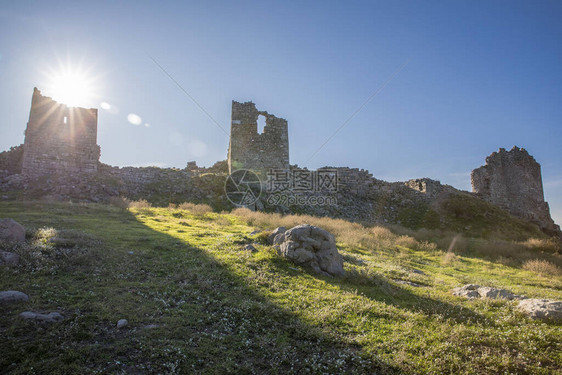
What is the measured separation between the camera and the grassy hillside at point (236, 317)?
4.27m

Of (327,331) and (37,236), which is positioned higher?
(37,236)

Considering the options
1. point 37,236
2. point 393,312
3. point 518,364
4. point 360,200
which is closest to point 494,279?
point 393,312

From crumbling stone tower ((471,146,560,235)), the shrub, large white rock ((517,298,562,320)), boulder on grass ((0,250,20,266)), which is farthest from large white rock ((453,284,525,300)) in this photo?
crumbling stone tower ((471,146,560,235))

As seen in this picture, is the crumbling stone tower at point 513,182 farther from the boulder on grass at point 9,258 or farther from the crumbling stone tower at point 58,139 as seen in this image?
the boulder on grass at point 9,258

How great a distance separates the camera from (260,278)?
7727 mm

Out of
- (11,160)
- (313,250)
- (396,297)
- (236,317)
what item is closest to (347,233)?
(313,250)

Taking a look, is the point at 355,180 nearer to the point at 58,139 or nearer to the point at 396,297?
the point at 396,297

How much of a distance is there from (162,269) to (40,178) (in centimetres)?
2034

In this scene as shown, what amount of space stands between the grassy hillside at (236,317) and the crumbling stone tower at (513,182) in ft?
101

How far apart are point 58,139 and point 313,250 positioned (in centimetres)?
2412

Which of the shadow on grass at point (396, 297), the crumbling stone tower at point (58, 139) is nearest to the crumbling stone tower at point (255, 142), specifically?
the crumbling stone tower at point (58, 139)

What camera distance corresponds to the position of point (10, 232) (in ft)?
26.2

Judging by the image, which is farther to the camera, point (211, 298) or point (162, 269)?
point (162, 269)

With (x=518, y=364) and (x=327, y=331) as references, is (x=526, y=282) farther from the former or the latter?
(x=327, y=331)
